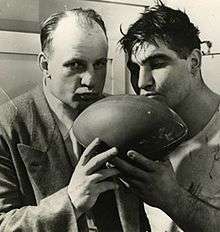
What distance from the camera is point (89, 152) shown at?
0.88 m

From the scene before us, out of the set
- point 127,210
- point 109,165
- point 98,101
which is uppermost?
point 98,101

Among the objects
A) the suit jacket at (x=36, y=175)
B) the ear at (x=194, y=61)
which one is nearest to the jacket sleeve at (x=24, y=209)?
the suit jacket at (x=36, y=175)

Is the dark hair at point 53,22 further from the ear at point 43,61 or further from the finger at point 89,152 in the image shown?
the finger at point 89,152

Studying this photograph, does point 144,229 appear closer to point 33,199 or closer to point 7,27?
point 33,199

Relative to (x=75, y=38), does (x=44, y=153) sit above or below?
below

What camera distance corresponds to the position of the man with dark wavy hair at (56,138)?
94 cm

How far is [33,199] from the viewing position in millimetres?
958

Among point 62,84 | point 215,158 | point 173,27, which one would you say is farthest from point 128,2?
point 215,158

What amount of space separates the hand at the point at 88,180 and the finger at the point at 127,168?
0.01 metres

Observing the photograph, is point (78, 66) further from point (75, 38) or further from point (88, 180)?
point (88, 180)

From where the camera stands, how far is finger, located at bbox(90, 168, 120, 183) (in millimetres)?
897

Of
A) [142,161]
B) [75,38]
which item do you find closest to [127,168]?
[142,161]

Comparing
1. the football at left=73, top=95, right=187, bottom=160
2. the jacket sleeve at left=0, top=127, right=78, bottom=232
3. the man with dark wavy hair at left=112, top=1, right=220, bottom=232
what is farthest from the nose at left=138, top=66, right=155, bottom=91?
the jacket sleeve at left=0, top=127, right=78, bottom=232

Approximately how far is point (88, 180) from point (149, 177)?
110 mm
